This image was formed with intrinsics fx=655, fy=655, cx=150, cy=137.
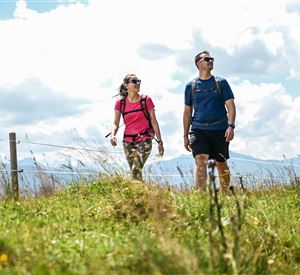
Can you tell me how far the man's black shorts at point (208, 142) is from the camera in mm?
9070

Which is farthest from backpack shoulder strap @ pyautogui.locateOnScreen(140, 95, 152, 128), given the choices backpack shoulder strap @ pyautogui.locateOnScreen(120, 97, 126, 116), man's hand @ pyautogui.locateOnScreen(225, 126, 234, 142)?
man's hand @ pyautogui.locateOnScreen(225, 126, 234, 142)

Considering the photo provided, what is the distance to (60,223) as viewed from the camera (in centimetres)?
582

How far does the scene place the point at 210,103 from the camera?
8.98 metres

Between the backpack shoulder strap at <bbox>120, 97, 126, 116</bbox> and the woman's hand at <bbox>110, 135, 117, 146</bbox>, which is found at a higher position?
the backpack shoulder strap at <bbox>120, 97, 126, 116</bbox>

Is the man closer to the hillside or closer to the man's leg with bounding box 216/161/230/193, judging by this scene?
the man's leg with bounding box 216/161/230/193

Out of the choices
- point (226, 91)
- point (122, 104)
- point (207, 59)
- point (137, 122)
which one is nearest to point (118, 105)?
point (122, 104)

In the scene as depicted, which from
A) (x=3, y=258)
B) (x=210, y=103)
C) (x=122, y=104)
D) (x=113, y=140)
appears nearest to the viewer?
(x=3, y=258)

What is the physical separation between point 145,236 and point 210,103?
469 centimetres

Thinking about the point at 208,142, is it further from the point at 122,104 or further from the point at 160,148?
the point at 122,104

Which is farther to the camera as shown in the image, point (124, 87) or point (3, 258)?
point (124, 87)

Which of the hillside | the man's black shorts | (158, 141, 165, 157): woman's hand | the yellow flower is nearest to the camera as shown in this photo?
the hillside

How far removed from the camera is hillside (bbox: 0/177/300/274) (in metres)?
4.23

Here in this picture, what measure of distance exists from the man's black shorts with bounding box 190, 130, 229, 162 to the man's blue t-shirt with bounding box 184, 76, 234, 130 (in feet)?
0.24

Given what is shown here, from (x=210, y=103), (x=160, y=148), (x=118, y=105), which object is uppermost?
(x=118, y=105)
